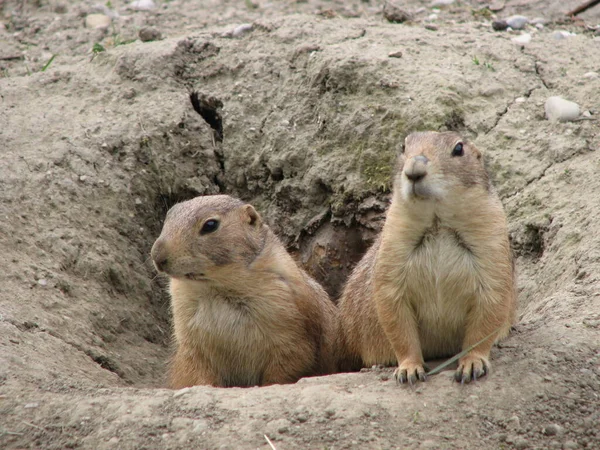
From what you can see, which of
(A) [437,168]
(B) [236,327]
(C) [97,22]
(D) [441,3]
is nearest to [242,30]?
(C) [97,22]

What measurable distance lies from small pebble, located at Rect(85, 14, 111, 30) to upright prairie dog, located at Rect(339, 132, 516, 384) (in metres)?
5.15

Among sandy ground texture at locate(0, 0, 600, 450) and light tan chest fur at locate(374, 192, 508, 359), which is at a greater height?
light tan chest fur at locate(374, 192, 508, 359)

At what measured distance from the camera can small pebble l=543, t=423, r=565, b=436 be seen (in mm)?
4363

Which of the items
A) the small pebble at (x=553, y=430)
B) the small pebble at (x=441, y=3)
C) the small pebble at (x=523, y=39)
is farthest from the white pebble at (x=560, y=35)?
the small pebble at (x=553, y=430)

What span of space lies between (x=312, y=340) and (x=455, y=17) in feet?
14.2

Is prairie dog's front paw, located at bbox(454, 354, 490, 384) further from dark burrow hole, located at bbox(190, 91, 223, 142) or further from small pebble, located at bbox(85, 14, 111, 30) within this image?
small pebble, located at bbox(85, 14, 111, 30)

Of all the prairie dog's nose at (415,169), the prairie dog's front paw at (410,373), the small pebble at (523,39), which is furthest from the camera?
the small pebble at (523,39)

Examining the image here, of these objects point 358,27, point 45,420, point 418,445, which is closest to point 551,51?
point 358,27

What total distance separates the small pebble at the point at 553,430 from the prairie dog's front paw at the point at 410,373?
77 cm

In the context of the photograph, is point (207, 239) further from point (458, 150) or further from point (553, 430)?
point (553, 430)

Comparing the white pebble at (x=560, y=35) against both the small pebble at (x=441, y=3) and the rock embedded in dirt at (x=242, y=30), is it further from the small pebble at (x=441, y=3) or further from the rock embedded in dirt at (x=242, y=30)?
the rock embedded in dirt at (x=242, y=30)

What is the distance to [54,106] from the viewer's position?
A: 25.9 ft

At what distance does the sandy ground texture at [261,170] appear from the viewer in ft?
15.4

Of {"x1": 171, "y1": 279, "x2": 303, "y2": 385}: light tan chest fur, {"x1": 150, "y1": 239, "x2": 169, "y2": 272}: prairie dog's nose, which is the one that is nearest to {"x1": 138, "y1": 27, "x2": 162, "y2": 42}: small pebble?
{"x1": 171, "y1": 279, "x2": 303, "y2": 385}: light tan chest fur
